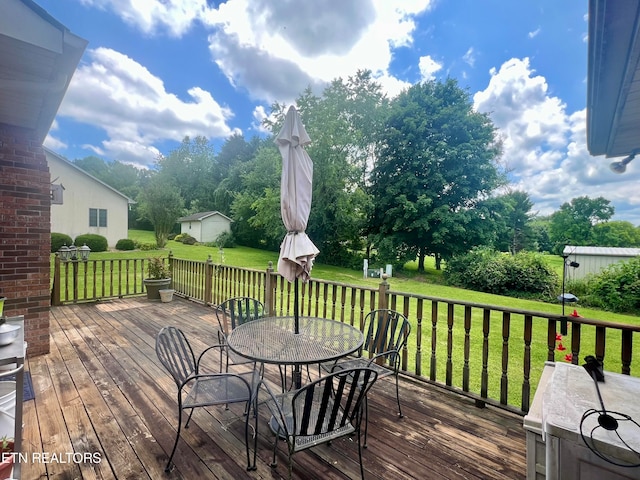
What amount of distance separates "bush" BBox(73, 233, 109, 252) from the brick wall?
1425cm

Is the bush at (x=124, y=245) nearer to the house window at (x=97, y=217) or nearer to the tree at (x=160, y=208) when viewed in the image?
the tree at (x=160, y=208)

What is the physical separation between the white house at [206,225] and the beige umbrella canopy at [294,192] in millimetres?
21795

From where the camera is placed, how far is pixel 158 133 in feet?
88.1

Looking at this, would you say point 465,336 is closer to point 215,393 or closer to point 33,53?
point 215,393

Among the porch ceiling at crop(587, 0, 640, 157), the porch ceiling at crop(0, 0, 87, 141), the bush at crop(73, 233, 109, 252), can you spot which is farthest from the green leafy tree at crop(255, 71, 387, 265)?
the porch ceiling at crop(587, 0, 640, 157)

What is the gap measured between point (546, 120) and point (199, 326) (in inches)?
515

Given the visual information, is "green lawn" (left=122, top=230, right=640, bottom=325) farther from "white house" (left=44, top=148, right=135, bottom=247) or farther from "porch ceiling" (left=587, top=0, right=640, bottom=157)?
"porch ceiling" (left=587, top=0, right=640, bottom=157)

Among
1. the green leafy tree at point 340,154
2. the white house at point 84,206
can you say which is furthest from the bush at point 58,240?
the green leafy tree at point 340,154

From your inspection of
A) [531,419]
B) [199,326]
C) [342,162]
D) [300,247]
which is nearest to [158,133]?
[342,162]

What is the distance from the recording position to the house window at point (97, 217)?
16.6 meters

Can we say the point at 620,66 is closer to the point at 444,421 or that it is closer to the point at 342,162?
the point at 444,421

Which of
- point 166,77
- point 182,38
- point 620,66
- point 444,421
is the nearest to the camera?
point 620,66

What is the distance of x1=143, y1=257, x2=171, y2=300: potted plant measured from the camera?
22.1 ft

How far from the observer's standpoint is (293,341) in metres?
2.52
